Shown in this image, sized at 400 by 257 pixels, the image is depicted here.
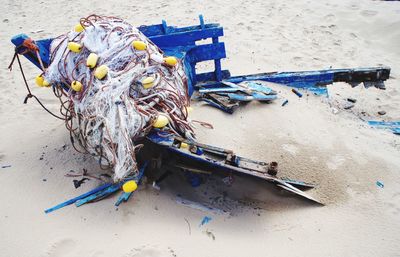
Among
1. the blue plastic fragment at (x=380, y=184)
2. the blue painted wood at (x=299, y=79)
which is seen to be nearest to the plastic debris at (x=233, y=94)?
the blue painted wood at (x=299, y=79)

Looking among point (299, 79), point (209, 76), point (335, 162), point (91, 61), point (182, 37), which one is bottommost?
point (335, 162)

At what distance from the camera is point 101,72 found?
2914mm

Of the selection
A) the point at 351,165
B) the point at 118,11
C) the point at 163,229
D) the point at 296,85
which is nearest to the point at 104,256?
the point at 163,229

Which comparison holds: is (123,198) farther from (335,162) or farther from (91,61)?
(335,162)

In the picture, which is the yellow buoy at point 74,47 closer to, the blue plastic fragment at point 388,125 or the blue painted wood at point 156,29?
the blue painted wood at point 156,29

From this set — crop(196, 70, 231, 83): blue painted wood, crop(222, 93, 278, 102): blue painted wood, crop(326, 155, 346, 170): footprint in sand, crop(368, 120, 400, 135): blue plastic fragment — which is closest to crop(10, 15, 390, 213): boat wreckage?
crop(326, 155, 346, 170): footprint in sand

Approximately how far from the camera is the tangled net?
9.25 feet

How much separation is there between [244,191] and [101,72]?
1769 mm

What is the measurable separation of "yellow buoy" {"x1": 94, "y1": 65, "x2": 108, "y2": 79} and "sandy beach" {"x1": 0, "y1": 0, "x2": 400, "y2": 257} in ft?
3.68

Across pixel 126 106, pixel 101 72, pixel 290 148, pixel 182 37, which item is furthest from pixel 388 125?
pixel 101 72

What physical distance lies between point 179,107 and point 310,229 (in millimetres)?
1639

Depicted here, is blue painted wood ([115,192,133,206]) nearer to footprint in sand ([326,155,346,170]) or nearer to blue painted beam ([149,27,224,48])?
blue painted beam ([149,27,224,48])

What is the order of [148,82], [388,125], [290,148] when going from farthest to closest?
[388,125]
[290,148]
[148,82]

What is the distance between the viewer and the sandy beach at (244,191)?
277 cm
